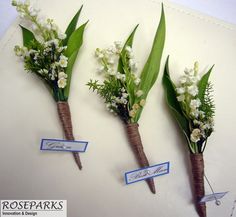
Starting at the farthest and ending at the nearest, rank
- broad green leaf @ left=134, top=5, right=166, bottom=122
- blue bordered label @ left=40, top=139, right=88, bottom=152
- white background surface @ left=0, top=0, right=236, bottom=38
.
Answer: white background surface @ left=0, top=0, right=236, bottom=38
broad green leaf @ left=134, top=5, right=166, bottom=122
blue bordered label @ left=40, top=139, right=88, bottom=152

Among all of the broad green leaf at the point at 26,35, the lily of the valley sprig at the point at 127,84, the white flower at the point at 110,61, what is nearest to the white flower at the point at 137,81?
the lily of the valley sprig at the point at 127,84

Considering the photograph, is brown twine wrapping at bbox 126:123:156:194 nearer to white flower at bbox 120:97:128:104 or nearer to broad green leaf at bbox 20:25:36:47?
white flower at bbox 120:97:128:104

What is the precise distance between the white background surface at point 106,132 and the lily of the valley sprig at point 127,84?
0.05m

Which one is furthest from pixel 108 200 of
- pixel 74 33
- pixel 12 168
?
pixel 74 33

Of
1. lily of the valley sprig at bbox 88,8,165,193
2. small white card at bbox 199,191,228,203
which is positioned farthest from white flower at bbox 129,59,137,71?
small white card at bbox 199,191,228,203

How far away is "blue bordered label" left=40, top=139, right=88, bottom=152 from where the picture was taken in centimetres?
75

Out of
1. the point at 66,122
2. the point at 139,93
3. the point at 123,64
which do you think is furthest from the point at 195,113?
the point at 66,122

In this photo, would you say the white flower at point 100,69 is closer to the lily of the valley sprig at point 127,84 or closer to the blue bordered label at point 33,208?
the lily of the valley sprig at point 127,84

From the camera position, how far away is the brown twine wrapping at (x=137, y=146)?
818 mm

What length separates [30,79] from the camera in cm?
85

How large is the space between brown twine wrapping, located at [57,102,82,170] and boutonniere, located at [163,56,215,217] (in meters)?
0.36

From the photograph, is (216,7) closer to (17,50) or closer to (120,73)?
(120,73)

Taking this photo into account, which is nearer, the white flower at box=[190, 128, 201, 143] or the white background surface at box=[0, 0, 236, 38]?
the white flower at box=[190, 128, 201, 143]

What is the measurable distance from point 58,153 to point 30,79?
280 mm
